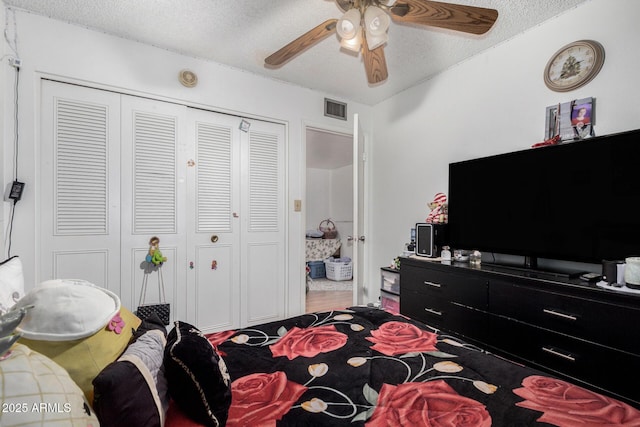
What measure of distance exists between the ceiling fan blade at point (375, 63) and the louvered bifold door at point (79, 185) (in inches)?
77.9

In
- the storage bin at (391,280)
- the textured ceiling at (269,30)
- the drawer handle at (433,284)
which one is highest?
the textured ceiling at (269,30)

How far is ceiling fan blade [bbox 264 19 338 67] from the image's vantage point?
158 cm

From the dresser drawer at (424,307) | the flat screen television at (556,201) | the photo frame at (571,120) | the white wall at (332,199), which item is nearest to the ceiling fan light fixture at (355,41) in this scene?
the flat screen television at (556,201)

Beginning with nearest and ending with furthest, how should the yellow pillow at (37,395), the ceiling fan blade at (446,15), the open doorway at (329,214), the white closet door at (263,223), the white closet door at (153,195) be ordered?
the yellow pillow at (37,395)
the ceiling fan blade at (446,15)
the white closet door at (153,195)
the white closet door at (263,223)
the open doorway at (329,214)

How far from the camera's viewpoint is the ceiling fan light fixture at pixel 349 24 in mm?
1423

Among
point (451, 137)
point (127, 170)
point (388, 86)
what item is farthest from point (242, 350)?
point (388, 86)

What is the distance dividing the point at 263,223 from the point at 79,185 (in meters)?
1.50

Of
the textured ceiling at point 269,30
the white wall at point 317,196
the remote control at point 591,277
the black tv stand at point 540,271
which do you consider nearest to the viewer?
the remote control at point 591,277

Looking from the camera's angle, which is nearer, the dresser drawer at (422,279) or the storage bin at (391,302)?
the dresser drawer at (422,279)

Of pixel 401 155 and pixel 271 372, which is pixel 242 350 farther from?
pixel 401 155

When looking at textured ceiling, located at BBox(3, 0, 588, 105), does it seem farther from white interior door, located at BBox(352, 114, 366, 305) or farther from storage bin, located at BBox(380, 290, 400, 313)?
storage bin, located at BBox(380, 290, 400, 313)

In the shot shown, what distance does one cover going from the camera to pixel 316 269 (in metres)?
5.16

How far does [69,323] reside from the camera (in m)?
0.74

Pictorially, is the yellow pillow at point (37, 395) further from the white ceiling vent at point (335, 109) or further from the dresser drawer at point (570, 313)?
the white ceiling vent at point (335, 109)
